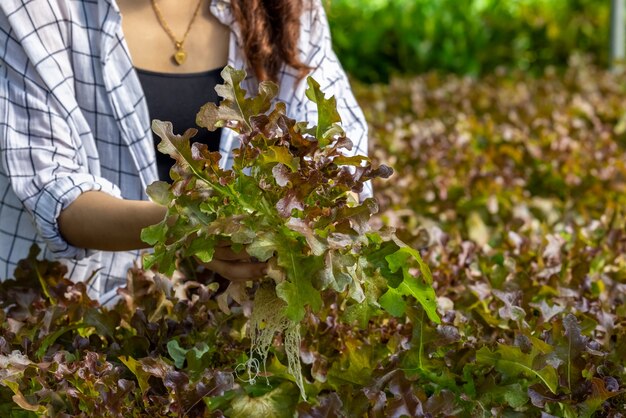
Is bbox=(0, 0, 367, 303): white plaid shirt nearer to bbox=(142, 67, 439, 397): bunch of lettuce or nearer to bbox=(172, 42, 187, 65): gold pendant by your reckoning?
bbox=(172, 42, 187, 65): gold pendant

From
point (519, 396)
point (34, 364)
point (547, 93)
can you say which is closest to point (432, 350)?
point (519, 396)

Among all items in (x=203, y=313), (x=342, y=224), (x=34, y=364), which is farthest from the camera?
(x=203, y=313)

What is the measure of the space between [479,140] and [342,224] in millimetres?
2599

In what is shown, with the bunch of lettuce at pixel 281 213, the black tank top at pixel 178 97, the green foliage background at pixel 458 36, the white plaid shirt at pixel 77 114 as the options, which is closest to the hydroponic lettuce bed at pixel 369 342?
the bunch of lettuce at pixel 281 213

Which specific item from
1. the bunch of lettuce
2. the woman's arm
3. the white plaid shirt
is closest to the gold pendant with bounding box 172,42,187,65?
the white plaid shirt

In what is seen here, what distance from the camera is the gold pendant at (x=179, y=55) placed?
259cm

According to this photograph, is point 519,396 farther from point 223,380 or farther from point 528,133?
point 528,133

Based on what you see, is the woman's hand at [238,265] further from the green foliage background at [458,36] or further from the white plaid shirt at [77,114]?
the green foliage background at [458,36]

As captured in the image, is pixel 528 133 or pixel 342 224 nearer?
pixel 342 224

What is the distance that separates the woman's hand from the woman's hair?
76cm

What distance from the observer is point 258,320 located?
5.98ft

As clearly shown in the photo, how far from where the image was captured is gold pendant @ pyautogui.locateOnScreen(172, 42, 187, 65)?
8.49 feet

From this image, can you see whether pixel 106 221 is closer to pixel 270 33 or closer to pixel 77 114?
pixel 77 114

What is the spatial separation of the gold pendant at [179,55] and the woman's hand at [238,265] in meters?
0.81
